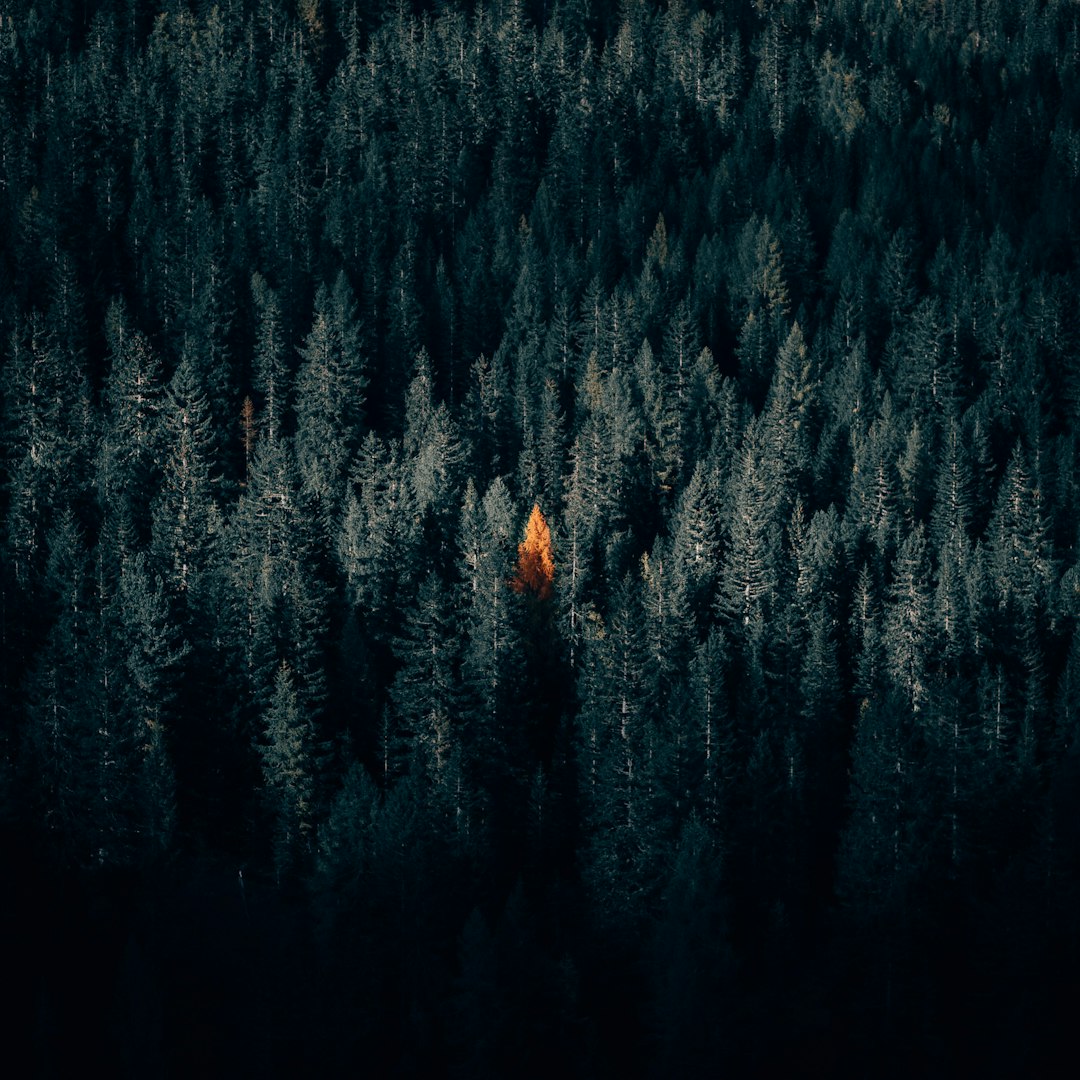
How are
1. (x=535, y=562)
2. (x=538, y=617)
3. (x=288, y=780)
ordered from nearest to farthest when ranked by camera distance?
(x=288, y=780)
(x=538, y=617)
(x=535, y=562)

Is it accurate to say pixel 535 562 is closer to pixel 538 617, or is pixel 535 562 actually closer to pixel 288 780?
pixel 538 617

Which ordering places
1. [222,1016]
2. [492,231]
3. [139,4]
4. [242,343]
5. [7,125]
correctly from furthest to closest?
[139,4] < [7,125] < [492,231] < [242,343] < [222,1016]

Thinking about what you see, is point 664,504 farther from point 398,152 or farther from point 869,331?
point 398,152

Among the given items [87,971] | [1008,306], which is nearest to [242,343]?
[1008,306]

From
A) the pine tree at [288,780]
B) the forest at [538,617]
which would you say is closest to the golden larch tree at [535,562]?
the forest at [538,617]

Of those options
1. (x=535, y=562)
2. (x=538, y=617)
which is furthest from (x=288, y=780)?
(x=535, y=562)

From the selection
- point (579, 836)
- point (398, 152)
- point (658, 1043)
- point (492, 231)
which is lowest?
point (658, 1043)

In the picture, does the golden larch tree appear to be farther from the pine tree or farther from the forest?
the pine tree
